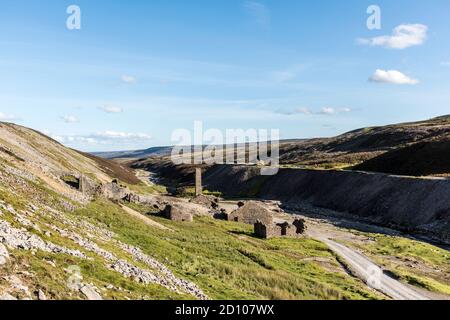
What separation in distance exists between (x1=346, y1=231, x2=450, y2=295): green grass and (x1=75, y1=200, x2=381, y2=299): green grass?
240 inches

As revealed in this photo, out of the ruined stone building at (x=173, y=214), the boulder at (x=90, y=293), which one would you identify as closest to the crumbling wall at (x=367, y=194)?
the ruined stone building at (x=173, y=214)

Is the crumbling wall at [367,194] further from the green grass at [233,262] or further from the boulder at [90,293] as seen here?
the boulder at [90,293]

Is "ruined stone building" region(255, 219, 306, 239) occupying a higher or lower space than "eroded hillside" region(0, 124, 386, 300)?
lower

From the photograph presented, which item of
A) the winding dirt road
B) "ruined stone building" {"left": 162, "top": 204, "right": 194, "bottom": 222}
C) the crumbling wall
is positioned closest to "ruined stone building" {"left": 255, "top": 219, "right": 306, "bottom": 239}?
the winding dirt road

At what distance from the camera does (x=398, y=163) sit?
383ft

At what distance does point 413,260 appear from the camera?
51594 mm

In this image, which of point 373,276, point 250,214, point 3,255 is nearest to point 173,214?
point 250,214

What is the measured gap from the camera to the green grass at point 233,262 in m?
28.6

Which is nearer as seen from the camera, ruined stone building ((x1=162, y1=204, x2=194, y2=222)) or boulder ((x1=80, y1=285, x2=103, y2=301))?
boulder ((x1=80, y1=285, x2=103, y2=301))

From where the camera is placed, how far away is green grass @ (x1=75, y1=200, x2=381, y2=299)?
28.6m

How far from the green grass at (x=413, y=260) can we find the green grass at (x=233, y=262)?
20.0 feet

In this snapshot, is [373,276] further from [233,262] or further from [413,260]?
[233,262]

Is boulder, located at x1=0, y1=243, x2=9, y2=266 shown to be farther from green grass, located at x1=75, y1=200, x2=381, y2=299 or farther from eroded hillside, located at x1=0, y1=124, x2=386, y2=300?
green grass, located at x1=75, y1=200, x2=381, y2=299
